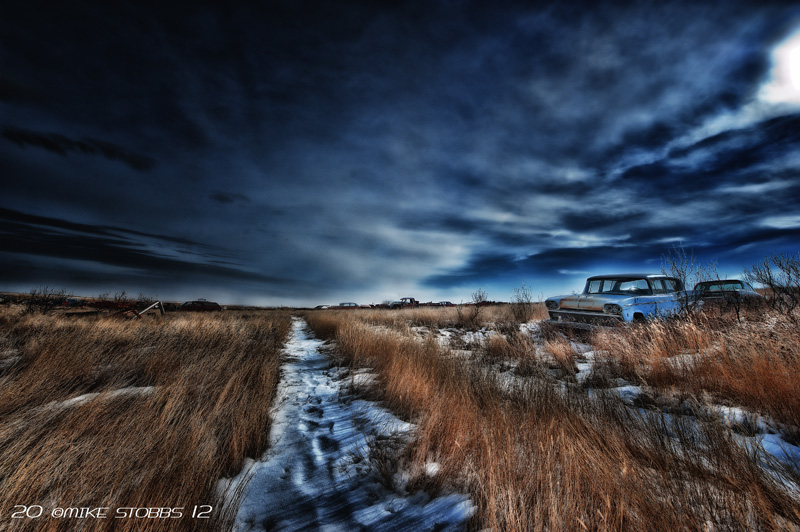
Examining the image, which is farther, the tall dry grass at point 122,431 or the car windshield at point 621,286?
the car windshield at point 621,286

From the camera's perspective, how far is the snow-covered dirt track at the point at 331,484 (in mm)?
1697

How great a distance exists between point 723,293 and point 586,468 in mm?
8135

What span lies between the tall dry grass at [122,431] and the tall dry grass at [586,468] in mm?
1486

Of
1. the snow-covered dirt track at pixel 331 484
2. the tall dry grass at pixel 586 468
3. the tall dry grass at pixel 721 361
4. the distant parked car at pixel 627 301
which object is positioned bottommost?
the snow-covered dirt track at pixel 331 484

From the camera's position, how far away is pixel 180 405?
2.81 metres

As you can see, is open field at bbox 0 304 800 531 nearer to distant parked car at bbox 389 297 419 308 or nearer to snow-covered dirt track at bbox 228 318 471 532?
snow-covered dirt track at bbox 228 318 471 532

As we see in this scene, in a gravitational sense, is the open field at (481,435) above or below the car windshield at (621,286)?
below

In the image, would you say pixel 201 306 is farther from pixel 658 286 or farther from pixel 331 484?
pixel 658 286

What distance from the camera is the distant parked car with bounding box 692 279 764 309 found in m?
6.55

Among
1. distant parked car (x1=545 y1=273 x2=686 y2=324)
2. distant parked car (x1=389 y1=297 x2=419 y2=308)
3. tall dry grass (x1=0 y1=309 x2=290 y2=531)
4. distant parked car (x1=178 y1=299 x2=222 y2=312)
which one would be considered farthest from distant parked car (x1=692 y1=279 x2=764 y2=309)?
distant parked car (x1=178 y1=299 x2=222 y2=312)

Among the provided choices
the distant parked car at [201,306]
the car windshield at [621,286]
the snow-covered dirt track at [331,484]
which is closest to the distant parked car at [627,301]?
the car windshield at [621,286]

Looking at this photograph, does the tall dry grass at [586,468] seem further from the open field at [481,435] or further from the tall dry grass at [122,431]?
the tall dry grass at [122,431]

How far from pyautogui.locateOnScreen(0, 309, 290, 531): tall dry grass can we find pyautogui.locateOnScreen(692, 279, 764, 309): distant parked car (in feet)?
30.2

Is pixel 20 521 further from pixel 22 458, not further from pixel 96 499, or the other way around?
pixel 22 458
